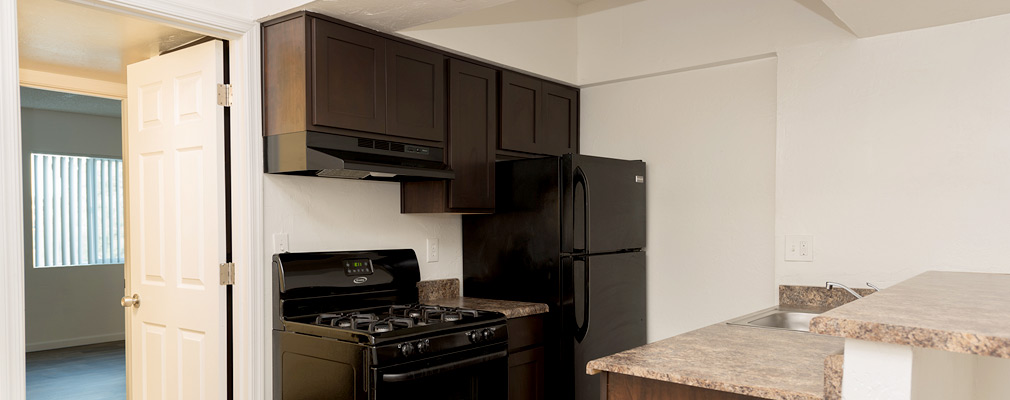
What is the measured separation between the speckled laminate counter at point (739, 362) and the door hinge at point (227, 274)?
159 centimetres

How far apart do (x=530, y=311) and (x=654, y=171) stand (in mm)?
1197

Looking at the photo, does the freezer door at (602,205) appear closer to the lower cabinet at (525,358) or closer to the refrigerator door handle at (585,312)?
the refrigerator door handle at (585,312)

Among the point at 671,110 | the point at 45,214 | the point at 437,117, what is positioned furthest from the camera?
the point at 45,214

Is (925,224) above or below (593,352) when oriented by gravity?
above

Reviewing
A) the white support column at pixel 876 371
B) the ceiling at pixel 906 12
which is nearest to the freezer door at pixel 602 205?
the ceiling at pixel 906 12

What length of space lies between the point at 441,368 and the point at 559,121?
187cm

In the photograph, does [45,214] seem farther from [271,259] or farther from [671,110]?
[671,110]

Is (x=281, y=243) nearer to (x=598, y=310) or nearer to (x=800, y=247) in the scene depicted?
(x=598, y=310)

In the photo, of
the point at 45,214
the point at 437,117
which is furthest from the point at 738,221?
the point at 45,214

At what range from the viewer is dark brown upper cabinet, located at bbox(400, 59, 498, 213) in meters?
3.19

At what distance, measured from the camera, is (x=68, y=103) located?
6.12m

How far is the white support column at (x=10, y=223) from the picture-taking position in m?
1.97

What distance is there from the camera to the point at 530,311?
10.4 ft

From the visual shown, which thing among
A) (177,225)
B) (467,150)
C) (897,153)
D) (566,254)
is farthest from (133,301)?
(897,153)
